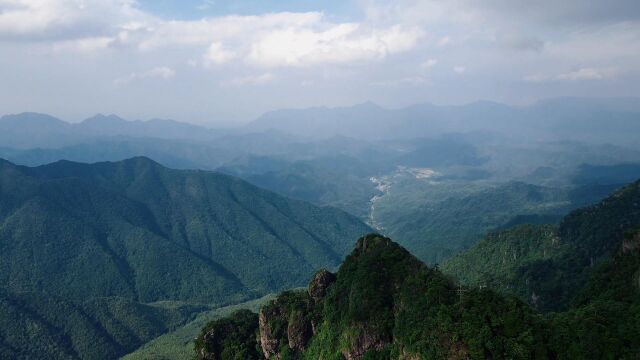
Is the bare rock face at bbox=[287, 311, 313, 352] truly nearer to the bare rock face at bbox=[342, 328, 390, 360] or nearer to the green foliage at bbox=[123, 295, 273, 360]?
the bare rock face at bbox=[342, 328, 390, 360]

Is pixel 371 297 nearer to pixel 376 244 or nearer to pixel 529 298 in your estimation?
pixel 376 244

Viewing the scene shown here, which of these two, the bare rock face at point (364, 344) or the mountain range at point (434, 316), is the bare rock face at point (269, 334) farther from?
the bare rock face at point (364, 344)

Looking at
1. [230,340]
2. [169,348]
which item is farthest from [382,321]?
[169,348]

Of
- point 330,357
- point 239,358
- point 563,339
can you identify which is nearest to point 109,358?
point 239,358

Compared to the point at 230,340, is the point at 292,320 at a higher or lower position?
higher

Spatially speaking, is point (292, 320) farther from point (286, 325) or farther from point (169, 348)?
point (169, 348)

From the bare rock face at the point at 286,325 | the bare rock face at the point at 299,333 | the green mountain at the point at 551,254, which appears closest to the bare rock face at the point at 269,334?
the bare rock face at the point at 286,325

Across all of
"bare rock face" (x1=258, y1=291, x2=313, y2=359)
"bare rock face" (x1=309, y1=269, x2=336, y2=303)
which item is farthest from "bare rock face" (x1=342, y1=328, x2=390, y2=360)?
"bare rock face" (x1=309, y1=269, x2=336, y2=303)
